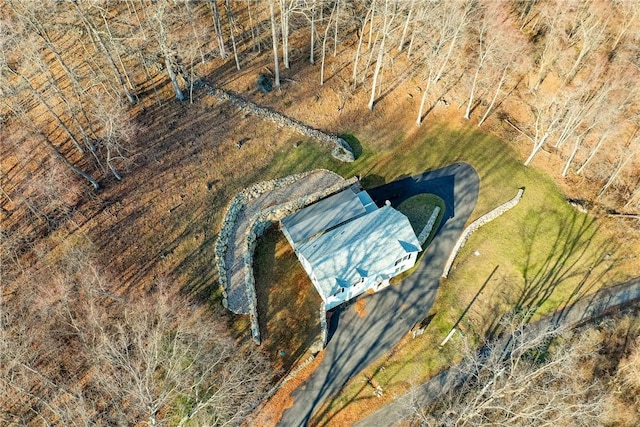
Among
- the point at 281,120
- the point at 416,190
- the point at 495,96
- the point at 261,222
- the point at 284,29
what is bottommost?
the point at 416,190

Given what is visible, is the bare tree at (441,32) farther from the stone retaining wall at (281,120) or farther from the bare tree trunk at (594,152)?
the bare tree trunk at (594,152)

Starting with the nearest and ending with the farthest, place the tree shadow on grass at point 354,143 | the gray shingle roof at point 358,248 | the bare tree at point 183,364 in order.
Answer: the bare tree at point 183,364
the gray shingle roof at point 358,248
the tree shadow on grass at point 354,143

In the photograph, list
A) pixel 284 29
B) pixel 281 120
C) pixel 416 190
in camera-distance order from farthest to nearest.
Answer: pixel 281 120
pixel 284 29
pixel 416 190

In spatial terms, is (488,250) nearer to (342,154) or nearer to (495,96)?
(342,154)

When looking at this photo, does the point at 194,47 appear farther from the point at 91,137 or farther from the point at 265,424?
the point at 265,424

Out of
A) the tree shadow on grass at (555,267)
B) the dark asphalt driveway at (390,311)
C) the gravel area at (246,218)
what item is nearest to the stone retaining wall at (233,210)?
the gravel area at (246,218)

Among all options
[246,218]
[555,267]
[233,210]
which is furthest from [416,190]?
[233,210]

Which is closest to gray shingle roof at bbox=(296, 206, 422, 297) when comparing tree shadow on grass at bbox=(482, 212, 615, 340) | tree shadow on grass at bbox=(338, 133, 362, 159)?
tree shadow on grass at bbox=(338, 133, 362, 159)
